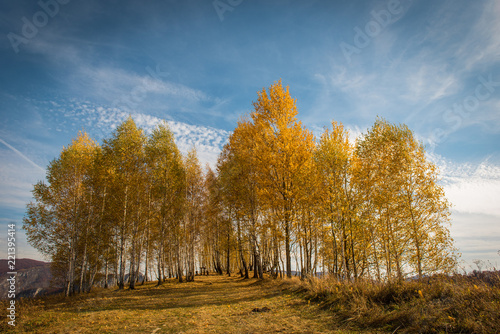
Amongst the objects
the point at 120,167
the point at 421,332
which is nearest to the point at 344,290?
the point at 421,332

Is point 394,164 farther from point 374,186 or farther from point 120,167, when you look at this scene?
point 120,167

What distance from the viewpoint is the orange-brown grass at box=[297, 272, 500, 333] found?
13.8 feet

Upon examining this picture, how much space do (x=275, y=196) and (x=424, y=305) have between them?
9.65 m

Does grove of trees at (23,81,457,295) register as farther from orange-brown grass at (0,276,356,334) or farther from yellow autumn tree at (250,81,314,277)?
orange-brown grass at (0,276,356,334)

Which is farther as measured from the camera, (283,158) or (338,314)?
(283,158)

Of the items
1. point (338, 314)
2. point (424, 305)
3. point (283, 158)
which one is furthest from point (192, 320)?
point (283, 158)

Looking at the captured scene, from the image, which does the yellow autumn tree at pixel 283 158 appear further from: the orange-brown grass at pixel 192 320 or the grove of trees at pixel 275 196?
the orange-brown grass at pixel 192 320

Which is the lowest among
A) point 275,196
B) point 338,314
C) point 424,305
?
point 338,314

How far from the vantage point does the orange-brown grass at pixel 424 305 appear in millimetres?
4215

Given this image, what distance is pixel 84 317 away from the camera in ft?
26.7

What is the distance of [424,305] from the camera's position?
5.12 metres

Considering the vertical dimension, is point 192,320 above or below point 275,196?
below

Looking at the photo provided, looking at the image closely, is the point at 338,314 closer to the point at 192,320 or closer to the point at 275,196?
the point at 192,320

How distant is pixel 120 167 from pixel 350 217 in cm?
1718
